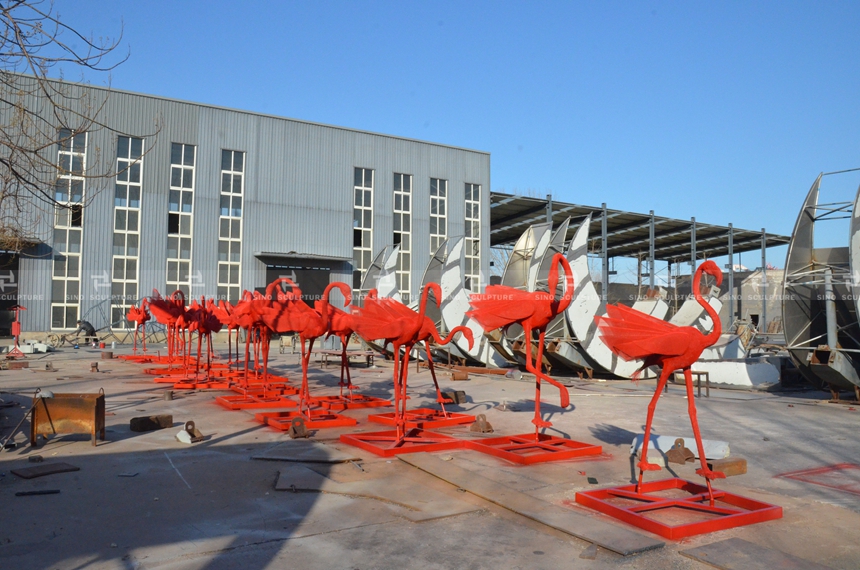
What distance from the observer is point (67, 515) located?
6.45 meters

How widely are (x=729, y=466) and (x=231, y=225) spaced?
105 ft

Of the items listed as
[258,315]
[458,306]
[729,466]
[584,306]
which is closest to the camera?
[729,466]

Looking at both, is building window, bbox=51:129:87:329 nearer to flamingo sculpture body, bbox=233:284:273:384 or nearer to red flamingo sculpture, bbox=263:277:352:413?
flamingo sculpture body, bbox=233:284:273:384

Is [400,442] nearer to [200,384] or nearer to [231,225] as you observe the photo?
[200,384]

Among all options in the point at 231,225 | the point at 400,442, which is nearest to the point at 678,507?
the point at 400,442

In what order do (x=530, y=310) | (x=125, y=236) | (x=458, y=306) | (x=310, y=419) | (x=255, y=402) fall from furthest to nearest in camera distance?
1. (x=125, y=236)
2. (x=458, y=306)
3. (x=255, y=402)
4. (x=310, y=419)
5. (x=530, y=310)

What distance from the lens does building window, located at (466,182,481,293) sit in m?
42.4

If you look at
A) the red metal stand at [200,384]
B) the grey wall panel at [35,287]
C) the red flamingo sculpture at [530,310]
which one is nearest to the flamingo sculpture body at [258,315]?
the red metal stand at [200,384]

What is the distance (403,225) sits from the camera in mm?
40969

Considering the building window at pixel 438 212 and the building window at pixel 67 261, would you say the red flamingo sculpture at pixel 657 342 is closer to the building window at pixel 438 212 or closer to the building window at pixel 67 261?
the building window at pixel 67 261

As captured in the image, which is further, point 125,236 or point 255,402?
point 125,236

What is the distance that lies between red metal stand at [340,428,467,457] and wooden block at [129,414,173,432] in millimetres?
3389

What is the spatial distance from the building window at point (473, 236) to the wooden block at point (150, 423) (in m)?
31.2

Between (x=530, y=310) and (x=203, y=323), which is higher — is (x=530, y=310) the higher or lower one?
the higher one
